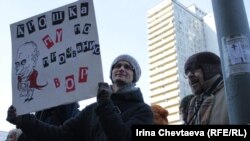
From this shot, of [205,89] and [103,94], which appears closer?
[103,94]

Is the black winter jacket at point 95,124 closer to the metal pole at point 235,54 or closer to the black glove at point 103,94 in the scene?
the black glove at point 103,94

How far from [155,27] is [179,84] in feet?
48.3

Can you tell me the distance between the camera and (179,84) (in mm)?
53938

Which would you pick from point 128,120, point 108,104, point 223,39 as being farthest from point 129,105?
point 223,39

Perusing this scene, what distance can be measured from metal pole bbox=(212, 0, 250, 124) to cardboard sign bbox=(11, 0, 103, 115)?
78cm

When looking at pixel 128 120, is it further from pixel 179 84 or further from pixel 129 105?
pixel 179 84

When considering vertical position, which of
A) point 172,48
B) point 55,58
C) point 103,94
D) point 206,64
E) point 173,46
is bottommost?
point 103,94

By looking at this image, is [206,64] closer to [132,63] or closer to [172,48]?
[132,63]

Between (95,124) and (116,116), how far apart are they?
32 cm

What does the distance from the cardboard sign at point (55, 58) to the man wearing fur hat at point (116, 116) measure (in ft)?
0.36

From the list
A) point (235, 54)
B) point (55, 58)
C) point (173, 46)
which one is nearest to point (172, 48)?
point (173, 46)

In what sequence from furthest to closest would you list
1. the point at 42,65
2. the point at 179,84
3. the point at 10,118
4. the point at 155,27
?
the point at 155,27 < the point at 179,84 < the point at 42,65 < the point at 10,118

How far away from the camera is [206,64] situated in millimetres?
2271

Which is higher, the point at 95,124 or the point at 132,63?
the point at 132,63
